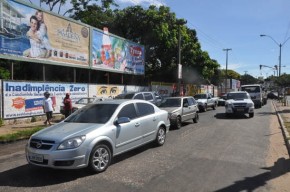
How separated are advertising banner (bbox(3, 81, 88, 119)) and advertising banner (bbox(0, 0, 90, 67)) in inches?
60.2

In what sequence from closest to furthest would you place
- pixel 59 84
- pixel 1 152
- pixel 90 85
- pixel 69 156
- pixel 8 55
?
pixel 69 156
pixel 1 152
pixel 8 55
pixel 59 84
pixel 90 85

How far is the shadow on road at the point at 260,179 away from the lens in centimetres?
657

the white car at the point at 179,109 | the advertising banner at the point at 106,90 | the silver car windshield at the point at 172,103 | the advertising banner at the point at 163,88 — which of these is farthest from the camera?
the advertising banner at the point at 163,88

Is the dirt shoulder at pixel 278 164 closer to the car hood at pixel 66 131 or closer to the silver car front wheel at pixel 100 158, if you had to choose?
the silver car front wheel at pixel 100 158

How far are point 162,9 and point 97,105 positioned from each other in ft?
103

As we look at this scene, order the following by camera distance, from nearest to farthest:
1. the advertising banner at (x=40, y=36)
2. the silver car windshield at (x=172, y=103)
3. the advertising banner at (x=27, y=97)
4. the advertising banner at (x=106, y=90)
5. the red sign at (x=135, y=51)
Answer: the silver car windshield at (x=172, y=103)
the advertising banner at (x=27, y=97)
the advertising banner at (x=40, y=36)
the advertising banner at (x=106, y=90)
the red sign at (x=135, y=51)

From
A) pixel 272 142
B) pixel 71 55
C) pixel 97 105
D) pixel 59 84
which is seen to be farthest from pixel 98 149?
pixel 71 55

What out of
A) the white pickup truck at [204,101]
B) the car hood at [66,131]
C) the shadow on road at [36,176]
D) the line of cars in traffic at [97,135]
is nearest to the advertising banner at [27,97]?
the line of cars in traffic at [97,135]

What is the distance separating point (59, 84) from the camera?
21.1 metres

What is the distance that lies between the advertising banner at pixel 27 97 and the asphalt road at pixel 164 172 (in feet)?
21.3

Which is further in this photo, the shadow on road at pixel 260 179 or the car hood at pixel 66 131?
the car hood at pixel 66 131

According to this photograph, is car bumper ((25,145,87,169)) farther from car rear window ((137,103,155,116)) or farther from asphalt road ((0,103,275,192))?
car rear window ((137,103,155,116))

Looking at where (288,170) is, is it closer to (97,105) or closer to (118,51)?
(97,105)

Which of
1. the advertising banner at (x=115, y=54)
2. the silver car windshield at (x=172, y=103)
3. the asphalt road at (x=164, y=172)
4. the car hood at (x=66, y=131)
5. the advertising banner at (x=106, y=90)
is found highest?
the advertising banner at (x=115, y=54)
